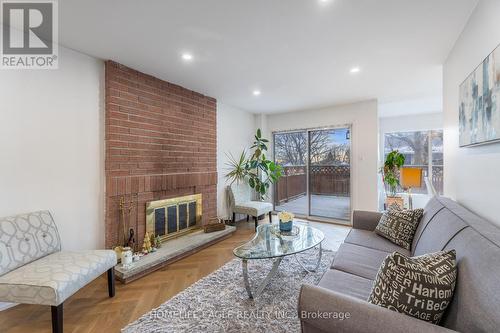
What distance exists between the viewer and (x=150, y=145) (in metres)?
3.02

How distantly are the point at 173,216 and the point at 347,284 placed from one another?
2.54 metres

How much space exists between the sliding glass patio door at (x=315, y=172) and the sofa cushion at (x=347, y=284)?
315 centimetres

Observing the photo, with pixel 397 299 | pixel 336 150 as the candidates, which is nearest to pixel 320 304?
pixel 397 299

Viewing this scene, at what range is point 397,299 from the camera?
985 millimetres

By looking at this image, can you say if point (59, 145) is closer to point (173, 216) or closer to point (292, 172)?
point (173, 216)

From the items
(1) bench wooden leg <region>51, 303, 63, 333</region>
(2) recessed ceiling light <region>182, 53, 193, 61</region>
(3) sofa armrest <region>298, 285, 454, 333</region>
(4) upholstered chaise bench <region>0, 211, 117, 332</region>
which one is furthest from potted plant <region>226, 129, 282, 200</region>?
(3) sofa armrest <region>298, 285, 454, 333</region>

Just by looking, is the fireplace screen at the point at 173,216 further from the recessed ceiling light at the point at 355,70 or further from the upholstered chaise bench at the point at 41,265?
the recessed ceiling light at the point at 355,70

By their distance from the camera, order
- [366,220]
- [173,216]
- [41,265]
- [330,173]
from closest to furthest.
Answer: [41,265] → [366,220] → [173,216] → [330,173]

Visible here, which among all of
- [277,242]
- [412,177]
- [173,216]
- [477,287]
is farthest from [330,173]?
[477,287]

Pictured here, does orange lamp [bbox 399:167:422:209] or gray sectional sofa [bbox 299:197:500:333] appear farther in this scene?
orange lamp [bbox 399:167:422:209]

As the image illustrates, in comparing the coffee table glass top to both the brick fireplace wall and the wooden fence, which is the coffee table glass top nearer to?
the brick fireplace wall

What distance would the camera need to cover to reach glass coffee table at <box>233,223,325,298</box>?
196 centimetres

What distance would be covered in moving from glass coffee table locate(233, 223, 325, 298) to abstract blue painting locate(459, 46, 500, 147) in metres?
1.50

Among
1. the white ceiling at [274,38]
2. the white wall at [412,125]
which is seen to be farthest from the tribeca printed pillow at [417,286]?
the white wall at [412,125]
